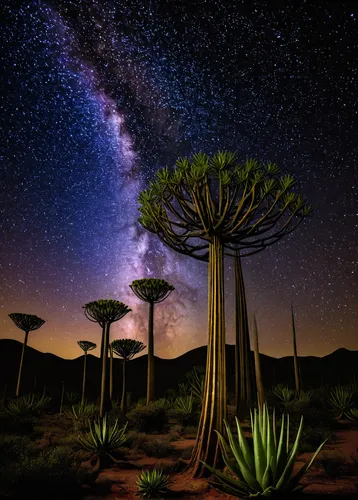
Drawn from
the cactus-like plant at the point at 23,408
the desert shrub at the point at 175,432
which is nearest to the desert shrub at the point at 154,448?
the desert shrub at the point at 175,432

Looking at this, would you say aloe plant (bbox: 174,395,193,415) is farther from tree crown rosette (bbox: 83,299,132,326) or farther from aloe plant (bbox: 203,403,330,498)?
aloe plant (bbox: 203,403,330,498)

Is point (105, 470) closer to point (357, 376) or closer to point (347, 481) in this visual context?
point (347, 481)

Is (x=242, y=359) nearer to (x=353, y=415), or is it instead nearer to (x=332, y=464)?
(x=353, y=415)

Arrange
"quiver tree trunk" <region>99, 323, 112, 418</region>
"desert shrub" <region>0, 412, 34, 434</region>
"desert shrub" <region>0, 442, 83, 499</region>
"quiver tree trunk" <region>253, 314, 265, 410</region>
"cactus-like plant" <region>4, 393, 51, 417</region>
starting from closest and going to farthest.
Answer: "desert shrub" <region>0, 442, 83, 499</region> → "quiver tree trunk" <region>253, 314, 265, 410</region> → "desert shrub" <region>0, 412, 34, 434</region> → "quiver tree trunk" <region>99, 323, 112, 418</region> → "cactus-like plant" <region>4, 393, 51, 417</region>

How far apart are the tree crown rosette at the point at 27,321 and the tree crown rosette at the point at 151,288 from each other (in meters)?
6.74

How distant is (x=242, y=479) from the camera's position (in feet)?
13.8

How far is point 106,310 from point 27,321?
6.66m

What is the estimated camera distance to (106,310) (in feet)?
47.9

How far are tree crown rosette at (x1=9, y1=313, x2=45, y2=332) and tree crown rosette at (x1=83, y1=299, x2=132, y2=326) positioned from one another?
5.59m

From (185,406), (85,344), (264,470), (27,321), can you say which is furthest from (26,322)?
(264,470)

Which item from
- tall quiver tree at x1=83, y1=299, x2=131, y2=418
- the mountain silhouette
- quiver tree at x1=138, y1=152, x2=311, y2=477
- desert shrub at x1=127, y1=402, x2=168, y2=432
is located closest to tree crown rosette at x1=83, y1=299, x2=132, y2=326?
tall quiver tree at x1=83, y1=299, x2=131, y2=418

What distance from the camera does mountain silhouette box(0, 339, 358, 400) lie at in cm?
3366

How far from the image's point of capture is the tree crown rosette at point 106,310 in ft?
47.9

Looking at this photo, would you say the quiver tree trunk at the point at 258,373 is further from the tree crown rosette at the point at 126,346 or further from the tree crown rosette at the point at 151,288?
the tree crown rosette at the point at 126,346
